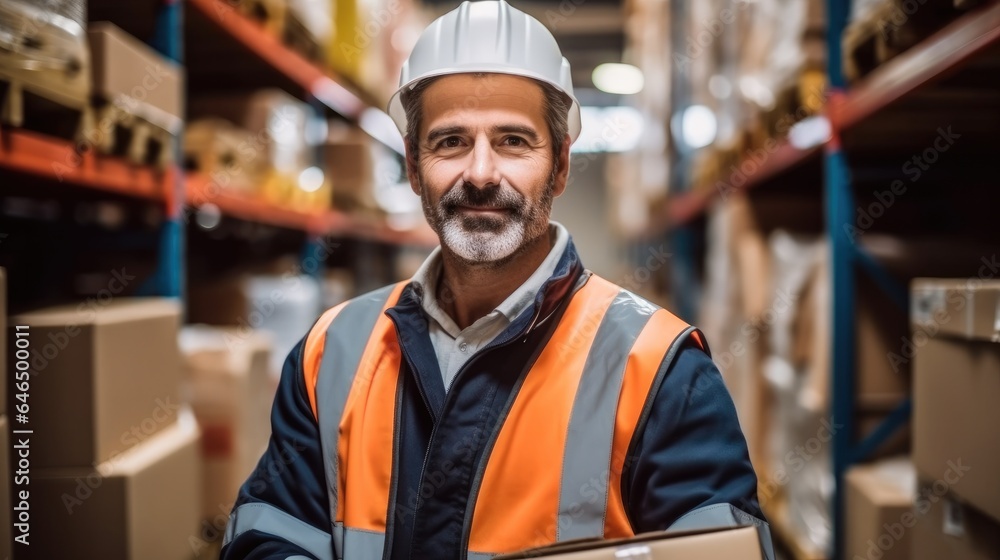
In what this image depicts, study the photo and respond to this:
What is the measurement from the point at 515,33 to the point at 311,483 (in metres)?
1.15

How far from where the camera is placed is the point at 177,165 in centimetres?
312

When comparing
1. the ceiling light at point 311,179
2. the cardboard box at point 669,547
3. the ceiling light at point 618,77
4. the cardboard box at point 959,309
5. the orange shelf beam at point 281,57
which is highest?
the ceiling light at point 618,77

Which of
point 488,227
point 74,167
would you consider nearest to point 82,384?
point 74,167

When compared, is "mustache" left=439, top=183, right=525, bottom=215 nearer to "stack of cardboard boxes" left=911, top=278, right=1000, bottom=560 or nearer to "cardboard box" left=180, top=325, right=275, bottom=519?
"stack of cardboard boxes" left=911, top=278, right=1000, bottom=560

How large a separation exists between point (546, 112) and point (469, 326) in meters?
0.55

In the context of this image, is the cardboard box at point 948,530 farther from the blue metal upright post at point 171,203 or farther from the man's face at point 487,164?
the blue metal upright post at point 171,203

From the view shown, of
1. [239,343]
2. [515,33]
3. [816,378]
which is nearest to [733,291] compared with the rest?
[816,378]

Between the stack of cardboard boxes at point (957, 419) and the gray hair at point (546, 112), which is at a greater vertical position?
the gray hair at point (546, 112)

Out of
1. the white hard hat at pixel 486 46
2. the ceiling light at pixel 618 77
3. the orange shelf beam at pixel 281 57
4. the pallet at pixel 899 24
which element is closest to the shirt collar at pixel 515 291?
the white hard hat at pixel 486 46

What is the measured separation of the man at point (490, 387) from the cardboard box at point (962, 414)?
26.6 inches

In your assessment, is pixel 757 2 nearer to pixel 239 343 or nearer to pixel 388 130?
pixel 239 343

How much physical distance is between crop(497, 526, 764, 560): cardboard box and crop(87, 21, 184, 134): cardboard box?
215 centimetres

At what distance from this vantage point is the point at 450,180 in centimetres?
173

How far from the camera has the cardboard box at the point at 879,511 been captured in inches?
94.0
